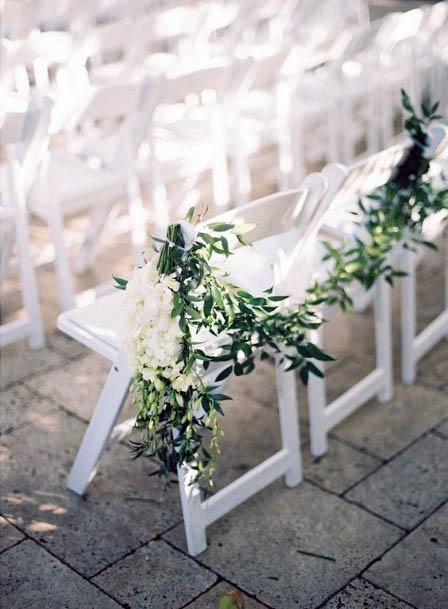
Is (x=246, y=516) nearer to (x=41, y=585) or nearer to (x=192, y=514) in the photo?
(x=192, y=514)

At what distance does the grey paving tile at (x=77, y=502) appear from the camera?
3.04 m

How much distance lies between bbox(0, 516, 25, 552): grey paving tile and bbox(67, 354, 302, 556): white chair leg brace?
0.25 meters

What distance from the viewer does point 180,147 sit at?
475cm

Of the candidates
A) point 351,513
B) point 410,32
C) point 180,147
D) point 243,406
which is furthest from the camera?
point 410,32

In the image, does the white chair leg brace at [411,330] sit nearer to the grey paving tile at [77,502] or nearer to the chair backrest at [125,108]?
the grey paving tile at [77,502]

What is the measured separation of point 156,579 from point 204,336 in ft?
2.37

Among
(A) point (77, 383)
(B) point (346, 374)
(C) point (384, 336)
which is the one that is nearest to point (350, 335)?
(B) point (346, 374)

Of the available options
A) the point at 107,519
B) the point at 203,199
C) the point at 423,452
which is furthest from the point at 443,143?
the point at 203,199

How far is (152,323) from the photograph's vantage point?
244cm

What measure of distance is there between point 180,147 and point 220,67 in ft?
1.88

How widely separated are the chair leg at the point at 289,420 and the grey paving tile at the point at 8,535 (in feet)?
2.88

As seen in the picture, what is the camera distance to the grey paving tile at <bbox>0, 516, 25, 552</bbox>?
3036 millimetres

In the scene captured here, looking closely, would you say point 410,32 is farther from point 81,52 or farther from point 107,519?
point 107,519

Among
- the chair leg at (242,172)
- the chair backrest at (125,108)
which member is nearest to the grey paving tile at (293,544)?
the chair backrest at (125,108)
